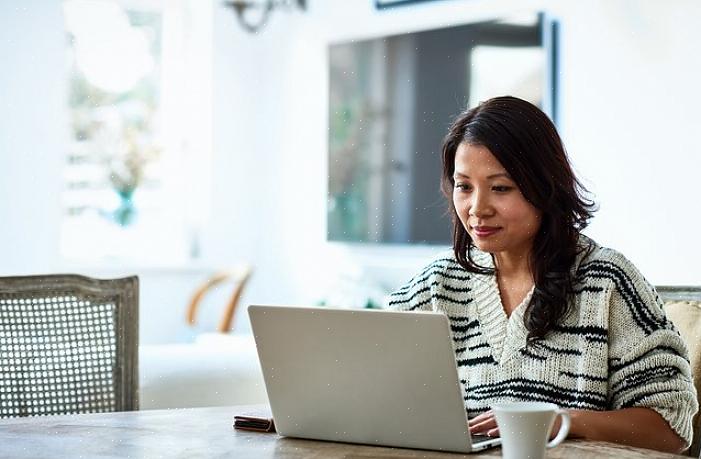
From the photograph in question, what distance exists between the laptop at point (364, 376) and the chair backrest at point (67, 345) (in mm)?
671

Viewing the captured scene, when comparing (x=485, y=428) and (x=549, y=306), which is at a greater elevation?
(x=549, y=306)

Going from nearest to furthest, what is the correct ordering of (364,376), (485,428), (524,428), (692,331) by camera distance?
(524,428), (364,376), (485,428), (692,331)

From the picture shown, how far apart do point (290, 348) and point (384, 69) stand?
391 centimetres

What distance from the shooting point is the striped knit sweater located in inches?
66.2

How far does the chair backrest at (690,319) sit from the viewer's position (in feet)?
6.27

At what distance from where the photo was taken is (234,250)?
20.7 feet

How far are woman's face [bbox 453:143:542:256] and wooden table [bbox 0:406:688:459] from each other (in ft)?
1.35

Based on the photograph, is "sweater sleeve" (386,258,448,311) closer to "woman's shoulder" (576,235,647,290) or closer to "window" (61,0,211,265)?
"woman's shoulder" (576,235,647,290)

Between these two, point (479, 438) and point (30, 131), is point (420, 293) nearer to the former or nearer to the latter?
point (479, 438)

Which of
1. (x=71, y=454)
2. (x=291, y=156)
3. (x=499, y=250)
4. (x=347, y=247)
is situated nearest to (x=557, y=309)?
(x=499, y=250)

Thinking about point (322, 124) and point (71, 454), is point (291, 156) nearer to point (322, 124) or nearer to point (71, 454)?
point (322, 124)

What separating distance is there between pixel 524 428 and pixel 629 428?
425 mm

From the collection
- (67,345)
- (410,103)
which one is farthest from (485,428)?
(410,103)

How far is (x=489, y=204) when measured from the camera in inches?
70.1
